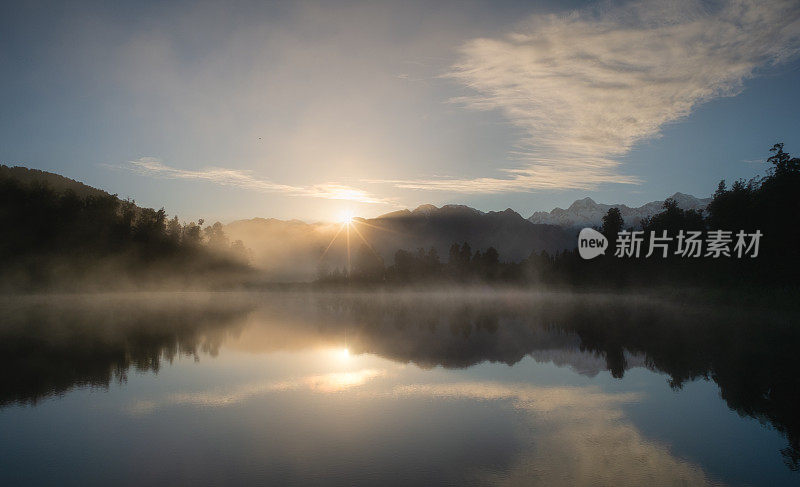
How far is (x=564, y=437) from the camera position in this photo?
1501 centimetres

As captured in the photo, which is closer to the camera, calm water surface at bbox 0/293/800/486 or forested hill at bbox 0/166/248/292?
calm water surface at bbox 0/293/800/486

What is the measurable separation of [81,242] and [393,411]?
118848 mm

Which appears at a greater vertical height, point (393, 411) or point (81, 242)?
point (81, 242)

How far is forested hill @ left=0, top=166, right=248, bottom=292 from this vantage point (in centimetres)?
9841

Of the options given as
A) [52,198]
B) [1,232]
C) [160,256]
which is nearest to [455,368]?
[1,232]

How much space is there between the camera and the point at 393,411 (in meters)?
17.7

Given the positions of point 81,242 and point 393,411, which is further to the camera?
point 81,242

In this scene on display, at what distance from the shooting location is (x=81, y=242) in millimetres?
110625

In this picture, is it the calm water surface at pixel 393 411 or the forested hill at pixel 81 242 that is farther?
the forested hill at pixel 81 242

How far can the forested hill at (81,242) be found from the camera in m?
98.4

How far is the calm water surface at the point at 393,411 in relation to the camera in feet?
40.8

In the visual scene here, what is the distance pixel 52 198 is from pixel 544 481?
5087 inches

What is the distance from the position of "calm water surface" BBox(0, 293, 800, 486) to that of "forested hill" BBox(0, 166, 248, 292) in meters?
78.9

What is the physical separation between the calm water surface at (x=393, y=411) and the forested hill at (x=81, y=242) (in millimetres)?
78888
